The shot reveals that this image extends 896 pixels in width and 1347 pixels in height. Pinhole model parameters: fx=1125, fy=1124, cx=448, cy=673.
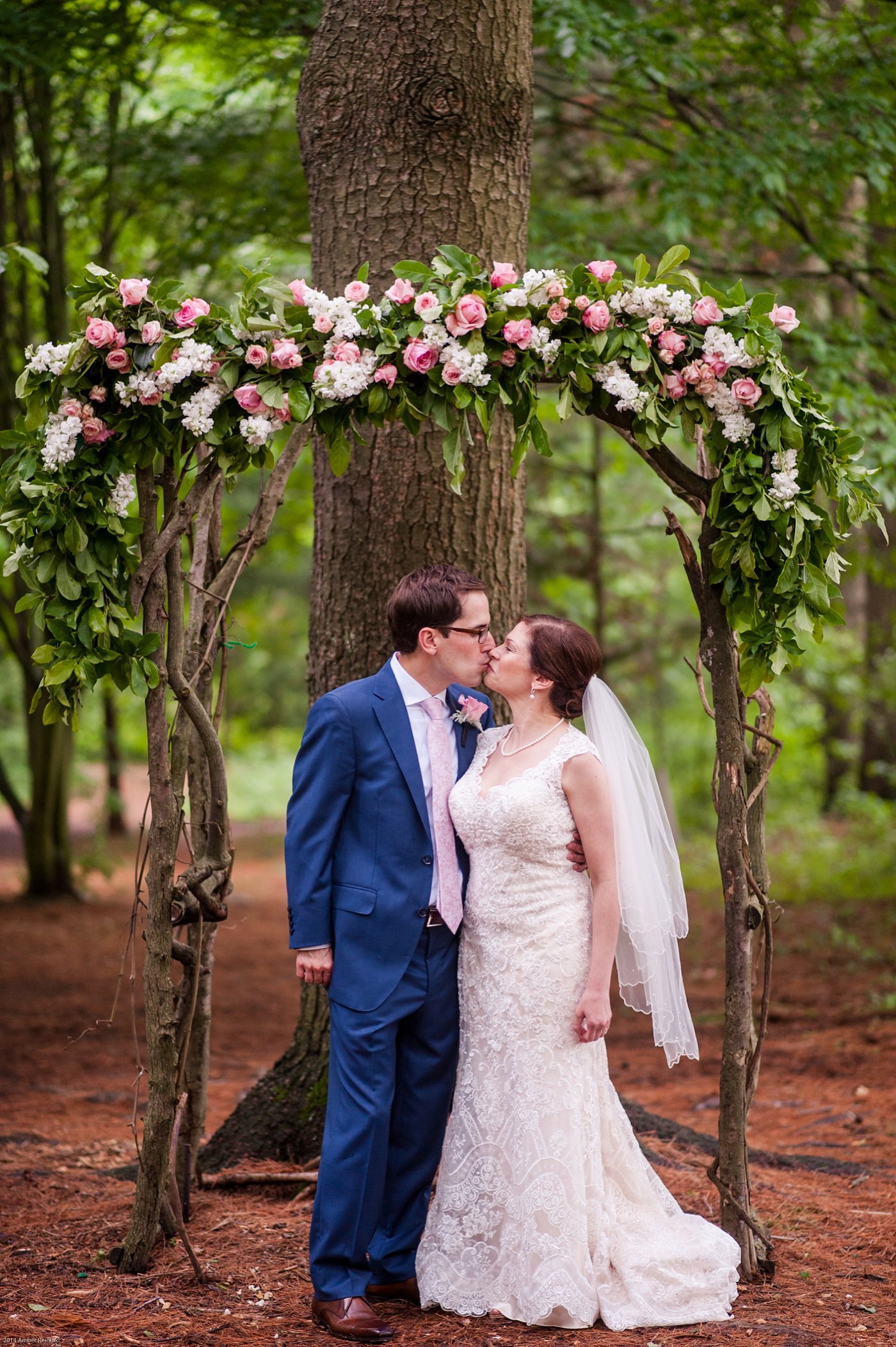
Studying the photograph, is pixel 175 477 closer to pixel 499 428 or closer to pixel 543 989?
pixel 499 428

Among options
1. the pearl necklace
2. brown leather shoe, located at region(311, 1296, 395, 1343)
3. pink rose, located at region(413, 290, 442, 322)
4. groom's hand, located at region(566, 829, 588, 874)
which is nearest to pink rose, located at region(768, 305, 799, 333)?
pink rose, located at region(413, 290, 442, 322)

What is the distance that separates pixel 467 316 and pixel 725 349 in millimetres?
747

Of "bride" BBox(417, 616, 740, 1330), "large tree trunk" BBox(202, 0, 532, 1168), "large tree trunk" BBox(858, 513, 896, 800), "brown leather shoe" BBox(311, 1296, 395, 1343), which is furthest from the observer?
"large tree trunk" BBox(858, 513, 896, 800)

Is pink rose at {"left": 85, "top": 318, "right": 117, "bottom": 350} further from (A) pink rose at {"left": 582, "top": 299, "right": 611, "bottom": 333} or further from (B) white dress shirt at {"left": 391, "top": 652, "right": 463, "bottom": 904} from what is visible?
(A) pink rose at {"left": 582, "top": 299, "right": 611, "bottom": 333}

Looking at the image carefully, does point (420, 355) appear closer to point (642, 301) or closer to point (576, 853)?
point (642, 301)

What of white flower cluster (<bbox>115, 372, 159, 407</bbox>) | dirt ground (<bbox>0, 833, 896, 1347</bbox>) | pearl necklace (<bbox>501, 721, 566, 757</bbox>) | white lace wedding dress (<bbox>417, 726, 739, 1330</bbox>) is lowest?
dirt ground (<bbox>0, 833, 896, 1347</bbox>)

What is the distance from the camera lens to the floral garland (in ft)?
10.5

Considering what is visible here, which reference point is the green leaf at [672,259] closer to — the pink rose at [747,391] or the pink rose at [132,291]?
the pink rose at [747,391]

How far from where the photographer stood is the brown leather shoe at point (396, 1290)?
130 inches

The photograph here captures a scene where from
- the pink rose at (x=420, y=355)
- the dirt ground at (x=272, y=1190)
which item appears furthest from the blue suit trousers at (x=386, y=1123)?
the pink rose at (x=420, y=355)

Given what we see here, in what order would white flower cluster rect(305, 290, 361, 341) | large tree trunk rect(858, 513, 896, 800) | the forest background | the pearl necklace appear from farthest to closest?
1. large tree trunk rect(858, 513, 896, 800)
2. the forest background
3. the pearl necklace
4. white flower cluster rect(305, 290, 361, 341)

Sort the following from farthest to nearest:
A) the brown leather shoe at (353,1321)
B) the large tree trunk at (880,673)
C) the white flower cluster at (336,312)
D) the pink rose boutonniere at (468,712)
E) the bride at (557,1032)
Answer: the large tree trunk at (880,673) → the pink rose boutonniere at (468,712) → the white flower cluster at (336,312) → the bride at (557,1032) → the brown leather shoe at (353,1321)

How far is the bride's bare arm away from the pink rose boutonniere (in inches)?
15.4

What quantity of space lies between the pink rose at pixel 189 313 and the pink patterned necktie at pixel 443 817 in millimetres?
1286
